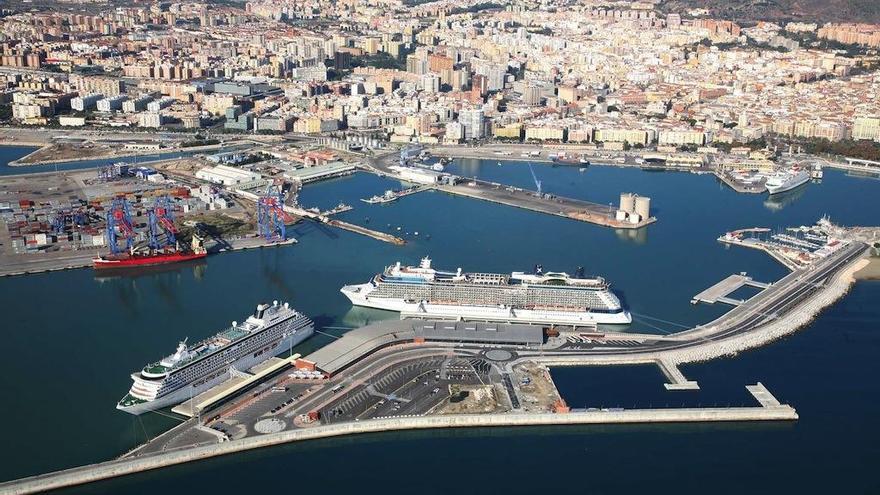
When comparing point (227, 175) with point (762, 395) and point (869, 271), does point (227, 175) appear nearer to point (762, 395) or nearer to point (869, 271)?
point (869, 271)

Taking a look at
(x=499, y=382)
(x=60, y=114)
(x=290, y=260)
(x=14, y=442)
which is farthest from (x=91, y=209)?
(x=60, y=114)

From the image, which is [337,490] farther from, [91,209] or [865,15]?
[865,15]

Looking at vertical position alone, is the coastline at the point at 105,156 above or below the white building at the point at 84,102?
below

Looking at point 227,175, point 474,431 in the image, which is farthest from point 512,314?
point 227,175

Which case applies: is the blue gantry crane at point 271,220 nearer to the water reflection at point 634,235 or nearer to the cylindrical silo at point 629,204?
the water reflection at point 634,235

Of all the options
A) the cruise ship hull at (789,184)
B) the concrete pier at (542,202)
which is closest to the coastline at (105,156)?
the concrete pier at (542,202)

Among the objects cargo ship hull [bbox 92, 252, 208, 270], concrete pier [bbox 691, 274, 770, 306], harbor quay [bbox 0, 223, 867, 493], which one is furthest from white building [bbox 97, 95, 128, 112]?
concrete pier [bbox 691, 274, 770, 306]
